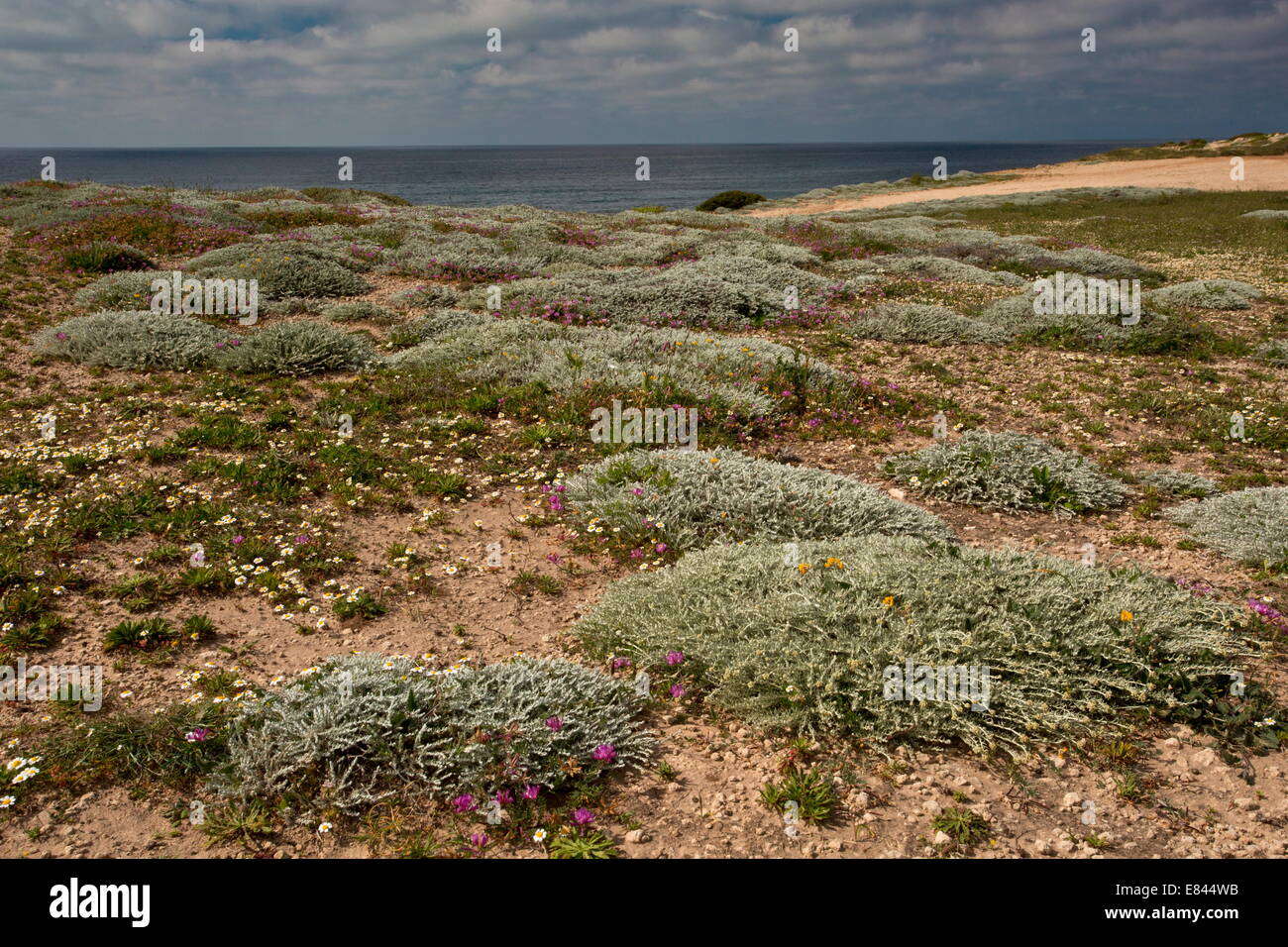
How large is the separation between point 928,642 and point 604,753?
2391 mm

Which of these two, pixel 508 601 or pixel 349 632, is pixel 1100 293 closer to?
pixel 508 601

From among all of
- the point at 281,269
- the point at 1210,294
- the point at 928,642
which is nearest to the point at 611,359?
the point at 928,642

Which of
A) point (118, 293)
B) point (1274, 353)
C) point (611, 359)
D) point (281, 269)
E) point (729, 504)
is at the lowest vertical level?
A: point (729, 504)

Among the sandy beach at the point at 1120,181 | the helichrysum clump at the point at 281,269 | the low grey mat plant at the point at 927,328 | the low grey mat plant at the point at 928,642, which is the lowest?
the low grey mat plant at the point at 928,642

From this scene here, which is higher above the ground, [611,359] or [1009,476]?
[611,359]

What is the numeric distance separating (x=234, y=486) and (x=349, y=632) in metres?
3.30

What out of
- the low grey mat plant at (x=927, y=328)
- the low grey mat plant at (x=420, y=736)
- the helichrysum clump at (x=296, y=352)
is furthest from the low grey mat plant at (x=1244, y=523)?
the helichrysum clump at (x=296, y=352)

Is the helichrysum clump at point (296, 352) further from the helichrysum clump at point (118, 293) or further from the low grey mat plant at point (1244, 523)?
the low grey mat plant at point (1244, 523)

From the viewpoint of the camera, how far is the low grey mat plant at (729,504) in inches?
306

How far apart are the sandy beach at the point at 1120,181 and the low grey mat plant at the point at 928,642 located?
153 ft

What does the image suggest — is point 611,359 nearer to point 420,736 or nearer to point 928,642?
point 928,642

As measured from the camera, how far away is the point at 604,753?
479 centimetres

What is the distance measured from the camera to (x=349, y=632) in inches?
253
